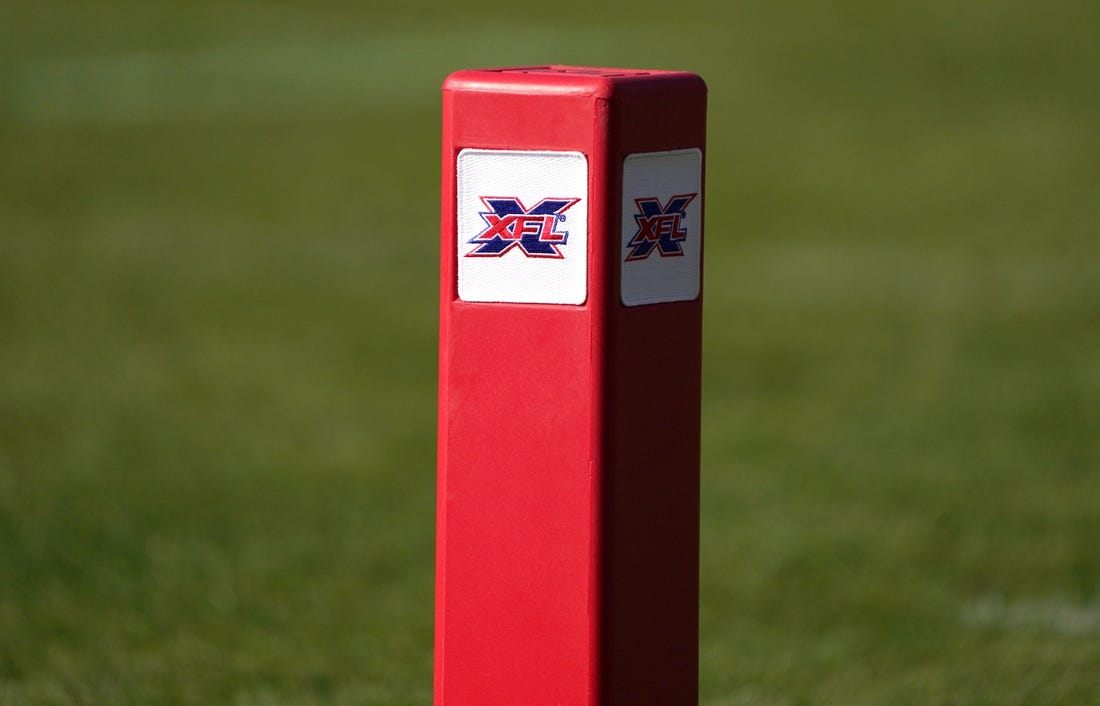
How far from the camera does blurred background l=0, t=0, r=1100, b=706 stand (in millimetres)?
7629

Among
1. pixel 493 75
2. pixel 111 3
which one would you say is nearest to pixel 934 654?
pixel 493 75

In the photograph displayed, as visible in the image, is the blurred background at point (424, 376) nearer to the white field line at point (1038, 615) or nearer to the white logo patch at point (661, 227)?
the white field line at point (1038, 615)

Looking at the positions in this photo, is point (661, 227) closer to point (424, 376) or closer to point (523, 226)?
point (523, 226)

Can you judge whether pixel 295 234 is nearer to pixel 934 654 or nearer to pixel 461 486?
pixel 934 654

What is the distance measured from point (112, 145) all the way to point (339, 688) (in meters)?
15.2

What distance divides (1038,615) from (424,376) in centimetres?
550

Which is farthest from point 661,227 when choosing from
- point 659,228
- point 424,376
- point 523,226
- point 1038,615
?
point 424,376

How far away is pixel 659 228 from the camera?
4586 mm

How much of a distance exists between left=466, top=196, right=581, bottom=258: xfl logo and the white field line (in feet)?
13.3

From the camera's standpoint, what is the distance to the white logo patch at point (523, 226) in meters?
4.45

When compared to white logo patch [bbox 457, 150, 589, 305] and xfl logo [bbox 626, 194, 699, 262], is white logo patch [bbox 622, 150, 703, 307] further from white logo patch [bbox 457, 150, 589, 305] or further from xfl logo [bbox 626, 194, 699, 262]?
white logo patch [bbox 457, 150, 589, 305]

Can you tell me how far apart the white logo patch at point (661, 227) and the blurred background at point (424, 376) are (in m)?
2.47

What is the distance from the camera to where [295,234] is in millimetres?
17203

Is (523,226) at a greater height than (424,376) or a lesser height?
greater
